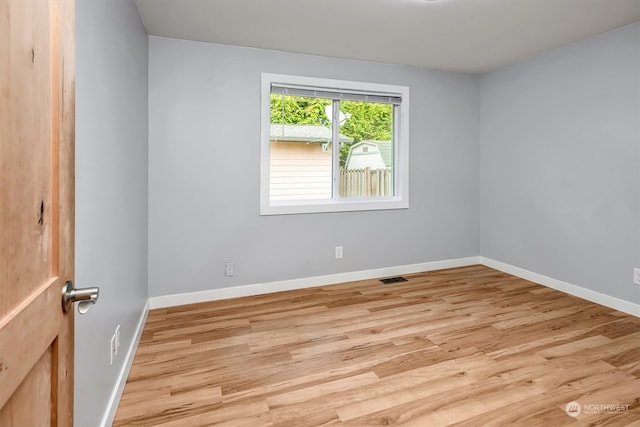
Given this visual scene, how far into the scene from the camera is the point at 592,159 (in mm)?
3109

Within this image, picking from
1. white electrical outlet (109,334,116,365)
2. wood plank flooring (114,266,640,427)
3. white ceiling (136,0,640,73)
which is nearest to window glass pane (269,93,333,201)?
white ceiling (136,0,640,73)

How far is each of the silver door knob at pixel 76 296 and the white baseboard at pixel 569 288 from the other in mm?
3758

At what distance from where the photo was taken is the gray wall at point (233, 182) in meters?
3.00

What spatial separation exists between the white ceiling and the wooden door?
1971 mm

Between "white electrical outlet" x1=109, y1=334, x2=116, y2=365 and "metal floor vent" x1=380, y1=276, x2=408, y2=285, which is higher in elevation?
"white electrical outlet" x1=109, y1=334, x2=116, y2=365

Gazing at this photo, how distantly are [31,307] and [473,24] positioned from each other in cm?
321

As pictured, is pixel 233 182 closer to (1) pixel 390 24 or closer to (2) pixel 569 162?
(1) pixel 390 24

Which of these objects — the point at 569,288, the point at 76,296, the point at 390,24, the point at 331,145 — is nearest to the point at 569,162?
the point at 569,288

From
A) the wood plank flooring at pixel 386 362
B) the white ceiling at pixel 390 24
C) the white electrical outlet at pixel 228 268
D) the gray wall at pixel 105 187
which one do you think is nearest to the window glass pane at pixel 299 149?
the white ceiling at pixel 390 24

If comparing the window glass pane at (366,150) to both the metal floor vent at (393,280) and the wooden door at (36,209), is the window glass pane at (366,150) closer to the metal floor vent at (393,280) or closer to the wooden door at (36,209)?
the metal floor vent at (393,280)

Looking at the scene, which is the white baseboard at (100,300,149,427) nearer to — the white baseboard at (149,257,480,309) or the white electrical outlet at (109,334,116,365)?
the white electrical outlet at (109,334,116,365)

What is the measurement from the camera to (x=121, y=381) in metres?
1.87

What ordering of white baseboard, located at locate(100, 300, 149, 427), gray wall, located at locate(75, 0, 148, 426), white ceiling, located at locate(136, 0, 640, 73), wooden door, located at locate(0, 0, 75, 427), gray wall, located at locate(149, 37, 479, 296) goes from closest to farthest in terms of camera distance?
wooden door, located at locate(0, 0, 75, 427), gray wall, located at locate(75, 0, 148, 426), white baseboard, located at locate(100, 300, 149, 427), white ceiling, located at locate(136, 0, 640, 73), gray wall, located at locate(149, 37, 479, 296)

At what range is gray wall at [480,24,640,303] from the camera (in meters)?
2.87
